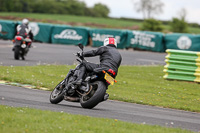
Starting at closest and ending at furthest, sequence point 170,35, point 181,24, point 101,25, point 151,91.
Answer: point 151,91 → point 170,35 → point 181,24 → point 101,25

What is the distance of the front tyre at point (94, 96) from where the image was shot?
901 centimetres

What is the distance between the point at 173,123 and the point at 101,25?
220ft

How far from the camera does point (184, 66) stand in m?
17.4

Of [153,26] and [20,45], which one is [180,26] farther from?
[20,45]

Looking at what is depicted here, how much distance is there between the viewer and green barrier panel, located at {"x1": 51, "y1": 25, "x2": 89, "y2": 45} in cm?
3716

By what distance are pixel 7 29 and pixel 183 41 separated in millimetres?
14623

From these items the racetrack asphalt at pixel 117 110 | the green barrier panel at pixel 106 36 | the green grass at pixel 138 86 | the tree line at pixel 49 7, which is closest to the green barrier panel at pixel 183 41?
the green barrier panel at pixel 106 36

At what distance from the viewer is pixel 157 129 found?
24.1 feet

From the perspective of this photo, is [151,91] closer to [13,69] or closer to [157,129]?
[13,69]

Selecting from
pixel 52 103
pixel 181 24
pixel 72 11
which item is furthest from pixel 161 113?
pixel 72 11

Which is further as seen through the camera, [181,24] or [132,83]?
[181,24]

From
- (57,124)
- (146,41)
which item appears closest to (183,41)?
(146,41)

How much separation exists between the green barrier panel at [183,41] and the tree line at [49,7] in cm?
6646

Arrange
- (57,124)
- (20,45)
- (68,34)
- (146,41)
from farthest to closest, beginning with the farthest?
(68,34) < (146,41) < (20,45) < (57,124)
